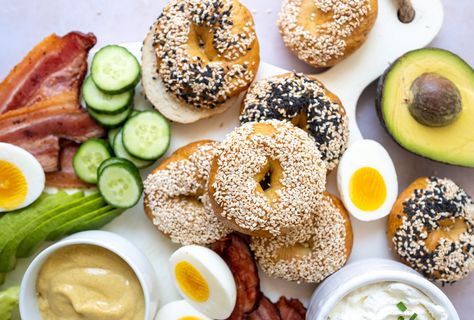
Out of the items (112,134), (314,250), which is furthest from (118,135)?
(314,250)

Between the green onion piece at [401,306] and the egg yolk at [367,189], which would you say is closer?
the green onion piece at [401,306]

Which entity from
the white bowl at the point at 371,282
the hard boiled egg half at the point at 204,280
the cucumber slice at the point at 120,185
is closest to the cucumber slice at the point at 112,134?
the cucumber slice at the point at 120,185

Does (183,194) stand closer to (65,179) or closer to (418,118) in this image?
(65,179)

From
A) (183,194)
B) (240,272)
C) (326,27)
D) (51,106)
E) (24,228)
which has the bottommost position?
(240,272)

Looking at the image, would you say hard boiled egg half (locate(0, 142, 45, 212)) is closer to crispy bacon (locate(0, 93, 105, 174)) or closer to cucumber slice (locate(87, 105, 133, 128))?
crispy bacon (locate(0, 93, 105, 174))

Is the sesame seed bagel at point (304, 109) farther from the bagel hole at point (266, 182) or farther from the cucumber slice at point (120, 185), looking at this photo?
the cucumber slice at point (120, 185)

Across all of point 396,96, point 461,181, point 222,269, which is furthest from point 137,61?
point 461,181
